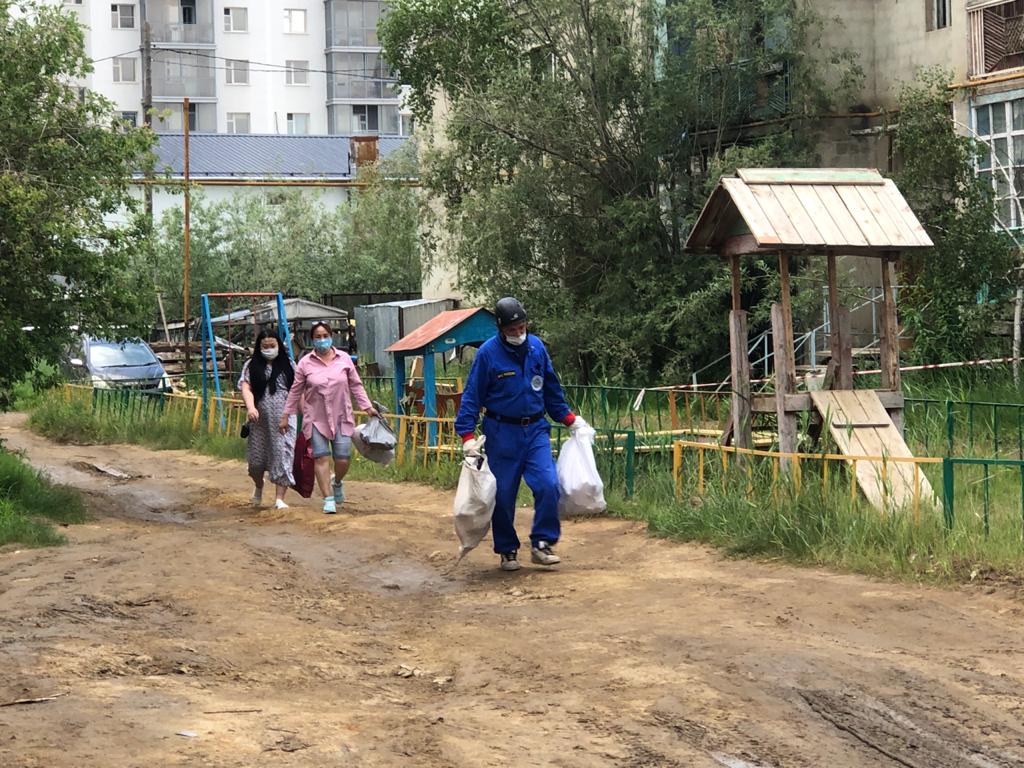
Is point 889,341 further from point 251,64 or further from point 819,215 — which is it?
point 251,64

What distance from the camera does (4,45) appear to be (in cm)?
1552

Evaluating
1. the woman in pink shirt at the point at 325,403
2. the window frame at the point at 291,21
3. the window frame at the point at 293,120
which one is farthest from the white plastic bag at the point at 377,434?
the window frame at the point at 291,21

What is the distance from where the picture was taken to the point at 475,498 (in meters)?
9.94

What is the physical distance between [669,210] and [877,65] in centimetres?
418

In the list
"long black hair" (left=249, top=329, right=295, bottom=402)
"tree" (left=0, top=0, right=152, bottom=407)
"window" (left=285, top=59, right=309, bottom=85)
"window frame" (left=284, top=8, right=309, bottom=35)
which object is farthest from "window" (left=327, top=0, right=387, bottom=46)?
Result: "long black hair" (left=249, top=329, right=295, bottom=402)

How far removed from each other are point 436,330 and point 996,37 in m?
11.1

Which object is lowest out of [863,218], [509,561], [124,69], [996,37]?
[509,561]

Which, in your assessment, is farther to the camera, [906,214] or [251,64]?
[251,64]

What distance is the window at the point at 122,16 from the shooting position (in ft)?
217

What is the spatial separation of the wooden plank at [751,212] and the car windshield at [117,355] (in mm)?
20304

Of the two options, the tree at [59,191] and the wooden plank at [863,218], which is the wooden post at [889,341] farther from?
the tree at [59,191]

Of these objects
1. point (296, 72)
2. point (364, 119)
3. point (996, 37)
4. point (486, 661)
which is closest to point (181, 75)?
point (296, 72)

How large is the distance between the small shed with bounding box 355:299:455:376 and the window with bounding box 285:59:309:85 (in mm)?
32069

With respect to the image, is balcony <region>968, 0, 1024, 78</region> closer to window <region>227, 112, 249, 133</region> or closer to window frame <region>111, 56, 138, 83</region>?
window <region>227, 112, 249, 133</region>
